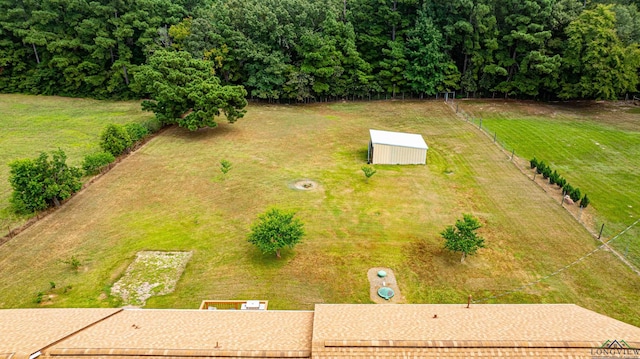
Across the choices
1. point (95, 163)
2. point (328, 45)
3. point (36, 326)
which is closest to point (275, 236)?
point (36, 326)

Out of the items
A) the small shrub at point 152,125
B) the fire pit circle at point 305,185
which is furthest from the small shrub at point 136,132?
the fire pit circle at point 305,185

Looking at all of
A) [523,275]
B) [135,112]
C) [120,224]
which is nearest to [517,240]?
[523,275]

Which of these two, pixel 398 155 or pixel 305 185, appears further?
pixel 398 155

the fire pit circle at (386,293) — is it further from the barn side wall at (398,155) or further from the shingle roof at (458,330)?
the barn side wall at (398,155)

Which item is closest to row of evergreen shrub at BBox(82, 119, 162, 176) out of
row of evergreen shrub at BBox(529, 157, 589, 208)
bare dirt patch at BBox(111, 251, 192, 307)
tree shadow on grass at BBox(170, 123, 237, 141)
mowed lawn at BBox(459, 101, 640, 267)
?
tree shadow on grass at BBox(170, 123, 237, 141)

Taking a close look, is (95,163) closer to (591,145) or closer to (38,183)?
(38,183)

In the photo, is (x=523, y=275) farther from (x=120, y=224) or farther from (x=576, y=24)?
(x=576, y=24)
